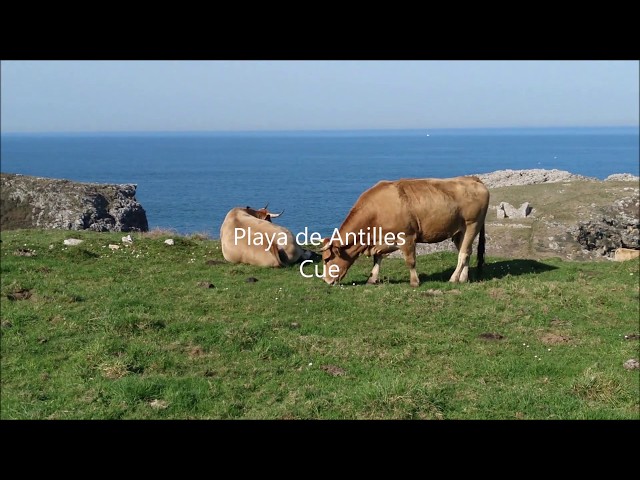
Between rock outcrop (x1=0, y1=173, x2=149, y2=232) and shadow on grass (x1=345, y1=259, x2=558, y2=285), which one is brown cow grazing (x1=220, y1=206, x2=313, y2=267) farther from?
rock outcrop (x1=0, y1=173, x2=149, y2=232)

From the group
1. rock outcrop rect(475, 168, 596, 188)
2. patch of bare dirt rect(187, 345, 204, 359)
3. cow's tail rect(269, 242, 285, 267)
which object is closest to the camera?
patch of bare dirt rect(187, 345, 204, 359)

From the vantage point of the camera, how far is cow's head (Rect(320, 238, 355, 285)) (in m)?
14.5

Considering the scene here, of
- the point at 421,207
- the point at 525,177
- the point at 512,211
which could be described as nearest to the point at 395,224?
the point at 421,207

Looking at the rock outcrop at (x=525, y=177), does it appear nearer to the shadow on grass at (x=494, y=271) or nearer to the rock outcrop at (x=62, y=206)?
the shadow on grass at (x=494, y=271)

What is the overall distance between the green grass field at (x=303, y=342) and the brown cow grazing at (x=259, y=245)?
Answer: 0.45m

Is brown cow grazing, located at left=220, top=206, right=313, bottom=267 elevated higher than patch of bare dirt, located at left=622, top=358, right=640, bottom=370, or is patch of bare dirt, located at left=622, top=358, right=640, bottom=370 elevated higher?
brown cow grazing, located at left=220, top=206, right=313, bottom=267

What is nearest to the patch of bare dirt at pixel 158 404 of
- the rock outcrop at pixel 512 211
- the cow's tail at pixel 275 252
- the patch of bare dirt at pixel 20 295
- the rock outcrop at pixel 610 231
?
the patch of bare dirt at pixel 20 295

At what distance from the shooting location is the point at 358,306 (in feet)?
41.2

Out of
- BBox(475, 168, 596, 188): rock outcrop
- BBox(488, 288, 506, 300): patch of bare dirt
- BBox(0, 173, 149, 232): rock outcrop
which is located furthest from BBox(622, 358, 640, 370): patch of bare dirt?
BBox(475, 168, 596, 188): rock outcrop

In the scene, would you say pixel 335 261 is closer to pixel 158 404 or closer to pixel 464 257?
pixel 464 257

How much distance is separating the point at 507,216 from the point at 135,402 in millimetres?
20894

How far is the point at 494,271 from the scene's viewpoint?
1611cm

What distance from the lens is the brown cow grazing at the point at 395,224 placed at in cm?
1461
